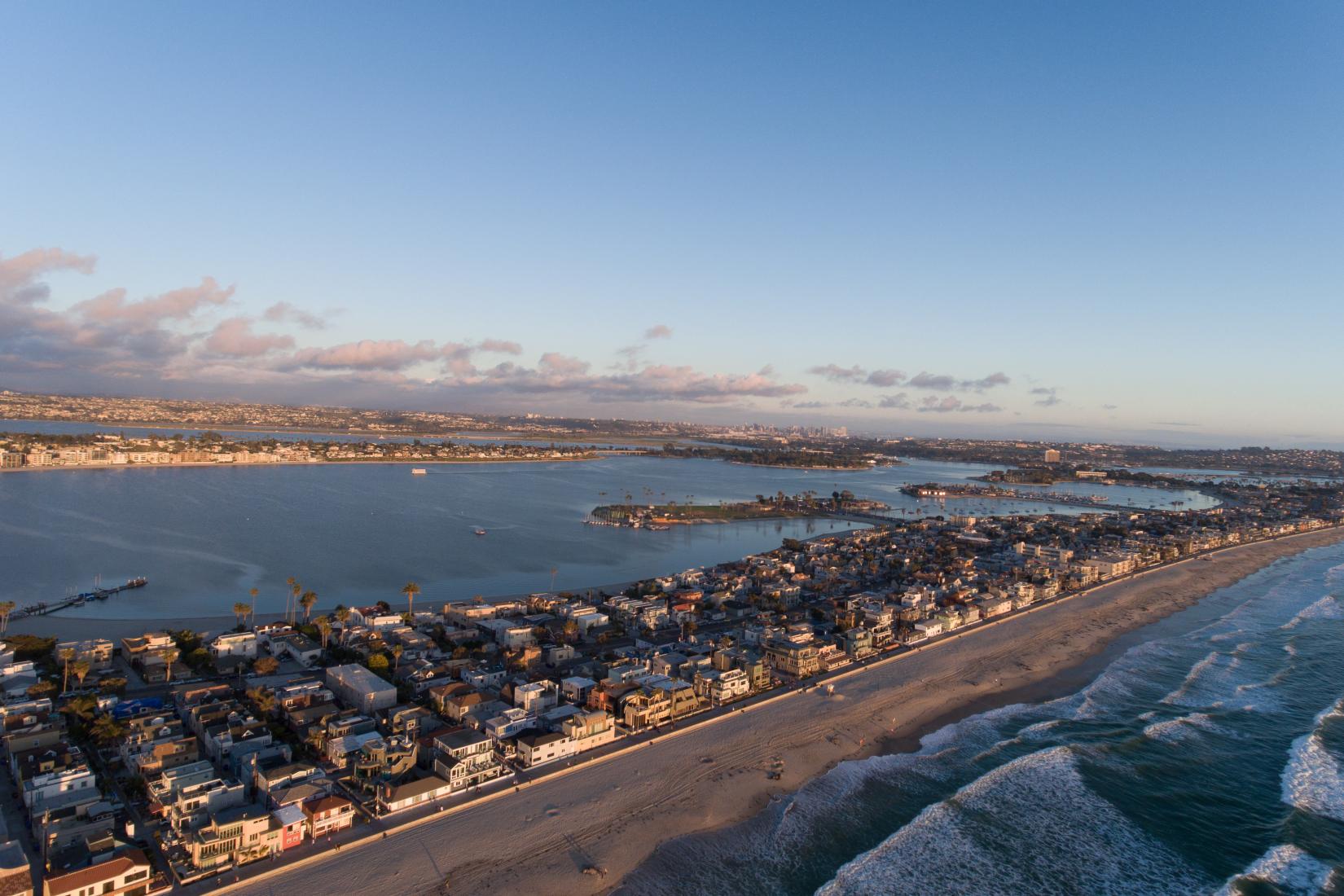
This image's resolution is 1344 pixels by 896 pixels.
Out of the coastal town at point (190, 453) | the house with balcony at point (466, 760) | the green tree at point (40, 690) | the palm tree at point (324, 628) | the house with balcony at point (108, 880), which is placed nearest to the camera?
the house with balcony at point (108, 880)

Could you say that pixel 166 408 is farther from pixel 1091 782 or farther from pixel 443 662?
pixel 1091 782

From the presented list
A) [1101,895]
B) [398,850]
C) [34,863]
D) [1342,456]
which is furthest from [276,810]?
[1342,456]

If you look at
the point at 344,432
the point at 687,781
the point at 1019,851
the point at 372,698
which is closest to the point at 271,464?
the point at 344,432

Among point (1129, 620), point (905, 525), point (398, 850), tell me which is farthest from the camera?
point (905, 525)

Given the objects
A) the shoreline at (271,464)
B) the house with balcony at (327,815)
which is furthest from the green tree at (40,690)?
the shoreline at (271,464)

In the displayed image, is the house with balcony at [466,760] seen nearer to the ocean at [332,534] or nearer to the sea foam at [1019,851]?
the sea foam at [1019,851]

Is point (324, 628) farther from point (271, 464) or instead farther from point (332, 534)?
point (271, 464)

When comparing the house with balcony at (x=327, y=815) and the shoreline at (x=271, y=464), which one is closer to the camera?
the house with balcony at (x=327, y=815)
